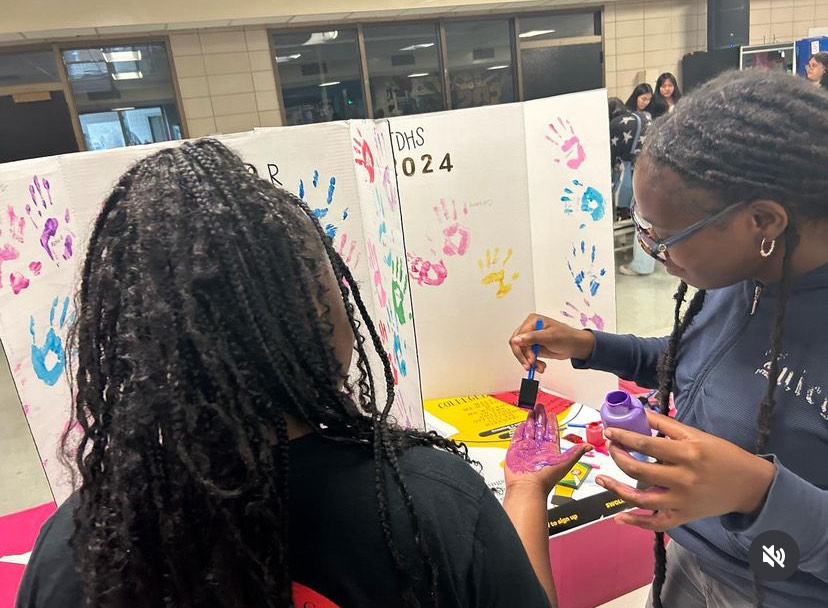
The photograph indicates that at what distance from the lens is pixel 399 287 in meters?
1.54

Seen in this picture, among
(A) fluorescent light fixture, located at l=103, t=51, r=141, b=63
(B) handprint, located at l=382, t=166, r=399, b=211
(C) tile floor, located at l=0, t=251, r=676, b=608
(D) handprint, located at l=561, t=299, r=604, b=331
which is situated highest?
(A) fluorescent light fixture, located at l=103, t=51, r=141, b=63

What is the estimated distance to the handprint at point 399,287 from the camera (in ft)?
4.88

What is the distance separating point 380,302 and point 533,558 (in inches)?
39.9

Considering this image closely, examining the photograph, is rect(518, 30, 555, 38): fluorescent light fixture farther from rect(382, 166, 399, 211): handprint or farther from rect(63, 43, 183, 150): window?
rect(382, 166, 399, 211): handprint

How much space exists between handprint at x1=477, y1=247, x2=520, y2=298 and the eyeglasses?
0.97m

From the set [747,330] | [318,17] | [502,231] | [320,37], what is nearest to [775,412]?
[747,330]

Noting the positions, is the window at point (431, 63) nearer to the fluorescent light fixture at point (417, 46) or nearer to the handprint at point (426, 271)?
the fluorescent light fixture at point (417, 46)

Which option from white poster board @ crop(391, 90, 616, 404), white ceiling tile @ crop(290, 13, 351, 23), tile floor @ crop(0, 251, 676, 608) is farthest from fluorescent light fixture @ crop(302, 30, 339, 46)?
white poster board @ crop(391, 90, 616, 404)

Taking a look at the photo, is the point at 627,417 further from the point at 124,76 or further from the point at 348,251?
the point at 124,76

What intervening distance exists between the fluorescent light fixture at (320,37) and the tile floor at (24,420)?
10.8 ft

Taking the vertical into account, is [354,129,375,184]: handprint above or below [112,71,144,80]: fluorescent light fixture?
below

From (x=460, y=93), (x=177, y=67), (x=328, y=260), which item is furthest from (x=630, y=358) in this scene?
(x=460, y=93)

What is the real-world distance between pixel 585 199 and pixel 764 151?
40.6 inches

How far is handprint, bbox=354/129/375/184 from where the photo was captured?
1.59m
